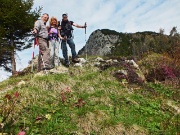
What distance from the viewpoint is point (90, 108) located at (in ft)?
26.2

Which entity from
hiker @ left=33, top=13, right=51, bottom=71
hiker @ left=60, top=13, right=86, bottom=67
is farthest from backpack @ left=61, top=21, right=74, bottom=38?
hiker @ left=33, top=13, right=51, bottom=71

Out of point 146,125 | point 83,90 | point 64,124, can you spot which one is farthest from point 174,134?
point 83,90

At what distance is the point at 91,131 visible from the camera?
713cm

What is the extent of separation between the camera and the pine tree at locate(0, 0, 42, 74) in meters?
22.0

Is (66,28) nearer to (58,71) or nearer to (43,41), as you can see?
(43,41)

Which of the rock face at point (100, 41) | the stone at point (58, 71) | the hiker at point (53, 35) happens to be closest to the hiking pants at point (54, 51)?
the hiker at point (53, 35)

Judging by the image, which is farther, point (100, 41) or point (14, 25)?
point (100, 41)

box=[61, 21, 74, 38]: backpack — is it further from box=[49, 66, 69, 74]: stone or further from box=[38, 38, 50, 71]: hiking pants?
box=[49, 66, 69, 74]: stone

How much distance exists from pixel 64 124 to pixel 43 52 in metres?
5.58

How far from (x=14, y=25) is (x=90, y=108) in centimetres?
1695

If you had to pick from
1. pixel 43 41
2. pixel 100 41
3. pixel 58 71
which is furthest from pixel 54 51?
pixel 100 41

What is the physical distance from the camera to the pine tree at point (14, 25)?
865 inches

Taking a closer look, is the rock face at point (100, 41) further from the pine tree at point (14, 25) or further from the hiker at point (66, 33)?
the hiker at point (66, 33)

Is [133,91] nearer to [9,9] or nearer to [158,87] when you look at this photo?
[158,87]
